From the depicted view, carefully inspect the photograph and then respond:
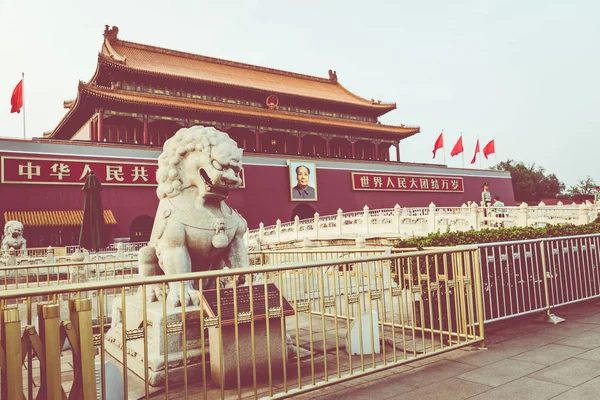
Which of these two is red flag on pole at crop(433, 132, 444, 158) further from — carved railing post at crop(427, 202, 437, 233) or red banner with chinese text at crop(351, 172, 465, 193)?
carved railing post at crop(427, 202, 437, 233)

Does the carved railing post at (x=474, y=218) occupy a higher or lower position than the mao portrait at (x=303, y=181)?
lower

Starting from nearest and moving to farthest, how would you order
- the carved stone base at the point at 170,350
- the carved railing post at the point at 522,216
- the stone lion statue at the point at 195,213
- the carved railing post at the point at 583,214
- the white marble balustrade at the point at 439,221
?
the carved stone base at the point at 170,350 < the stone lion statue at the point at 195,213 < the carved railing post at the point at 522,216 < the carved railing post at the point at 583,214 < the white marble balustrade at the point at 439,221

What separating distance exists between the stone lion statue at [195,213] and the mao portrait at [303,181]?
18.3 m

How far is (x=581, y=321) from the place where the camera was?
441 centimetres

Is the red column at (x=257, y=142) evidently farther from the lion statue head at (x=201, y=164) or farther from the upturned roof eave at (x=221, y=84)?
the lion statue head at (x=201, y=164)

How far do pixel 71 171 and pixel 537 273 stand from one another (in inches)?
663

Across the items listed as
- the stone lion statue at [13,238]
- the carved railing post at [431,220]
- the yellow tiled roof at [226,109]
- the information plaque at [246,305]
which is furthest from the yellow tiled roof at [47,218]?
the information plaque at [246,305]

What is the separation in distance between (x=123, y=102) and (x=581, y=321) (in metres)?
19.0

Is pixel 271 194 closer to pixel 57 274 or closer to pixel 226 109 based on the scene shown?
pixel 226 109

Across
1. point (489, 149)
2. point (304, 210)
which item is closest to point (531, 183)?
point (489, 149)

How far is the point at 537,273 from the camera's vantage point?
468 cm

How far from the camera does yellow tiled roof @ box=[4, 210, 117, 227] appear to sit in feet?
51.1

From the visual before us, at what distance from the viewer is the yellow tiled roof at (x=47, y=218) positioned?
1556 cm

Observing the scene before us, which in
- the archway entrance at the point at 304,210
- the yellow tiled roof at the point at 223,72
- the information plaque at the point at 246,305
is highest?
the yellow tiled roof at the point at 223,72
